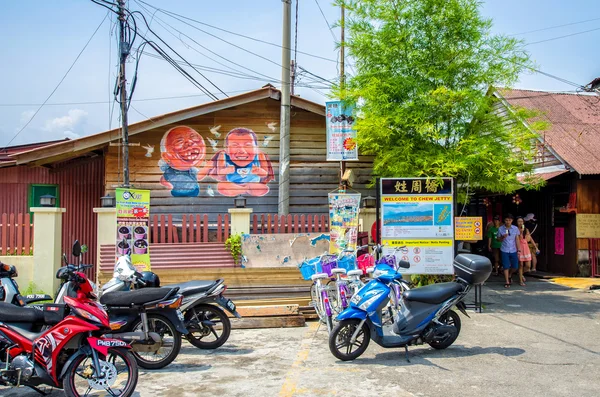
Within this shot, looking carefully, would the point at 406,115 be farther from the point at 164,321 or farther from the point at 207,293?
the point at 164,321

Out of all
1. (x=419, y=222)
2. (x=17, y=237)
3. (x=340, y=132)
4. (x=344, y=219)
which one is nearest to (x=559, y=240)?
(x=419, y=222)

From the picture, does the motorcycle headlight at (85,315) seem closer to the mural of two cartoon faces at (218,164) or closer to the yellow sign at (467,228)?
the yellow sign at (467,228)

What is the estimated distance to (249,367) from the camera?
6.70m

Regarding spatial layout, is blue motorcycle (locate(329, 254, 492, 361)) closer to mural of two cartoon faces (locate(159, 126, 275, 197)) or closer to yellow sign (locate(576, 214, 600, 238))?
mural of two cartoon faces (locate(159, 126, 275, 197))

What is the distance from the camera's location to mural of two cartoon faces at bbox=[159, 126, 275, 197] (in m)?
13.7

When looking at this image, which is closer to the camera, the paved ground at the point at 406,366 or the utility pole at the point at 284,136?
the paved ground at the point at 406,366

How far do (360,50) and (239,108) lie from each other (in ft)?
13.4

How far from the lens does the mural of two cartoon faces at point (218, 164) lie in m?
13.7

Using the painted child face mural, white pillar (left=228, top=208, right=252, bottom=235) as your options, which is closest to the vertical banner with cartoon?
white pillar (left=228, top=208, right=252, bottom=235)

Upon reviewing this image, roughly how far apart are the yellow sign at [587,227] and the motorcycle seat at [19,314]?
13022mm

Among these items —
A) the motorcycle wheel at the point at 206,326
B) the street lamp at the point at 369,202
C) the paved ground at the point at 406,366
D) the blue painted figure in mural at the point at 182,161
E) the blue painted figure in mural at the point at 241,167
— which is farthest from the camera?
the blue painted figure in mural at the point at 241,167

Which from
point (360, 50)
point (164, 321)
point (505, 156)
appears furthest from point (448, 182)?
point (164, 321)

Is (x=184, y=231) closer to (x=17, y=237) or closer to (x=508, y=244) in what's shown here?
(x=17, y=237)

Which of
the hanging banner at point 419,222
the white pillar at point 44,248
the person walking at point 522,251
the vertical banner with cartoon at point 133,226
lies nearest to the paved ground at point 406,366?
the hanging banner at point 419,222
